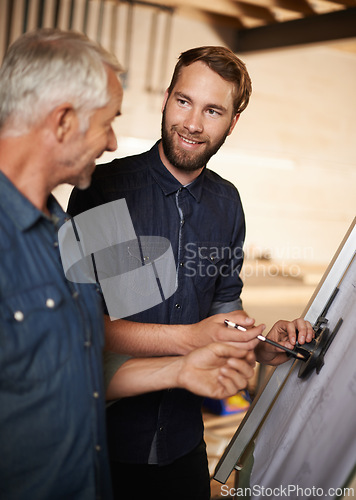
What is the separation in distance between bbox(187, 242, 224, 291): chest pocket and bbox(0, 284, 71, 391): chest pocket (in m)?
0.72

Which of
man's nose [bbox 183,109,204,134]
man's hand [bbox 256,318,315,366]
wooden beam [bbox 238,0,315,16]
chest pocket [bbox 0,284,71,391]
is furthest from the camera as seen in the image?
wooden beam [bbox 238,0,315,16]

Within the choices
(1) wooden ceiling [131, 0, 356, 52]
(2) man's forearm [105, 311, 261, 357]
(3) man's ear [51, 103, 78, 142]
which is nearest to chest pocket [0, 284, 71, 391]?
(3) man's ear [51, 103, 78, 142]

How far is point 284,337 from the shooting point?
1445mm

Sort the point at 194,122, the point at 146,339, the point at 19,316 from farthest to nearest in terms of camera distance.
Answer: the point at 194,122
the point at 146,339
the point at 19,316

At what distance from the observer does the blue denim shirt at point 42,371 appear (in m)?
0.89

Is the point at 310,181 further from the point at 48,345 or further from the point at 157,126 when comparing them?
the point at 48,345

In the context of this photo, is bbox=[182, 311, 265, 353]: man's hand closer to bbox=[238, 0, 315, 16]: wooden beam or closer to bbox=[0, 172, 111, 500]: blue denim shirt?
bbox=[0, 172, 111, 500]: blue denim shirt

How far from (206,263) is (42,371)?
0.83 m

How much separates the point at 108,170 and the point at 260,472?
0.92 meters

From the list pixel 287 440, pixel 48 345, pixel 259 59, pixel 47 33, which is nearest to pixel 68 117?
pixel 47 33

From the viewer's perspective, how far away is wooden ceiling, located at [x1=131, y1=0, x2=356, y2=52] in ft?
10.2

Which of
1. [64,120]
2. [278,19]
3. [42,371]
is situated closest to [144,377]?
[42,371]

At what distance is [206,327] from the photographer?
4.29 feet

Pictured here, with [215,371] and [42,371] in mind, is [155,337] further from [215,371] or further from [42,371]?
[42,371]
